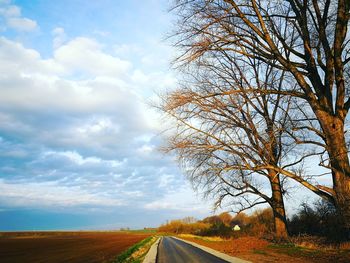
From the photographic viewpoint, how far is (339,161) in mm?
12094

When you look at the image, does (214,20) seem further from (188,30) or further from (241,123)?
(241,123)

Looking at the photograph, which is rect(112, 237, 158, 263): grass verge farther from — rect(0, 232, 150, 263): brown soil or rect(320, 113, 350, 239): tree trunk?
rect(320, 113, 350, 239): tree trunk

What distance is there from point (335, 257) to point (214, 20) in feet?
31.3

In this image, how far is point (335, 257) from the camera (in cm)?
1152

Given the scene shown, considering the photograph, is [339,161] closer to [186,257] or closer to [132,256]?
[186,257]

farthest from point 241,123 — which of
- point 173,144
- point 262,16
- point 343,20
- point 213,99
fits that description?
point 343,20

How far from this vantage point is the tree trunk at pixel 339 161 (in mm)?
11914

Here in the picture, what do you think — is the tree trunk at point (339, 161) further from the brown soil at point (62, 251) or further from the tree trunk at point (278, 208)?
the brown soil at point (62, 251)

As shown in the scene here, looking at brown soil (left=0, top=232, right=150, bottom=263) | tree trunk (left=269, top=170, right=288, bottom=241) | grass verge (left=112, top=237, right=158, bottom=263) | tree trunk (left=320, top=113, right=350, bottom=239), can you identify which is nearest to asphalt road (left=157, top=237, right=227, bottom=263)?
grass verge (left=112, top=237, right=158, bottom=263)

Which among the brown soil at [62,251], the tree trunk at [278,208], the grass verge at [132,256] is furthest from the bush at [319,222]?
the brown soil at [62,251]

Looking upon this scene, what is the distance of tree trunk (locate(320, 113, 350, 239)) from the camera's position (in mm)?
11914

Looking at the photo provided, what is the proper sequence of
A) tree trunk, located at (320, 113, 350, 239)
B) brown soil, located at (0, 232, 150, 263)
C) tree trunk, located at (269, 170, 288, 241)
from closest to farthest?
1. tree trunk, located at (320, 113, 350, 239)
2. tree trunk, located at (269, 170, 288, 241)
3. brown soil, located at (0, 232, 150, 263)

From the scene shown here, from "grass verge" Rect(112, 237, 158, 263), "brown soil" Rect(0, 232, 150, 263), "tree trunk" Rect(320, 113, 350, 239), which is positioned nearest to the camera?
"tree trunk" Rect(320, 113, 350, 239)

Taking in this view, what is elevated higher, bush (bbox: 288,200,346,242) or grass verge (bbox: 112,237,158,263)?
bush (bbox: 288,200,346,242)
